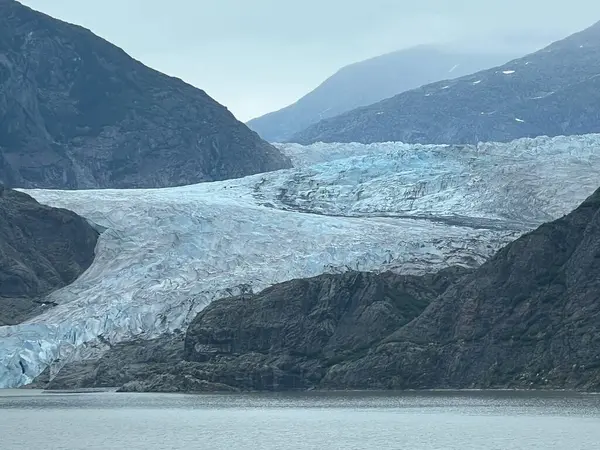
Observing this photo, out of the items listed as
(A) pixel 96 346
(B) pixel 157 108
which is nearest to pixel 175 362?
(A) pixel 96 346

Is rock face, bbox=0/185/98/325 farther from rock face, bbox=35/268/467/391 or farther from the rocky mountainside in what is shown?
the rocky mountainside

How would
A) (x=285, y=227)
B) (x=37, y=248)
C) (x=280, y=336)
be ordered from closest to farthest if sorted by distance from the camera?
(x=280, y=336), (x=285, y=227), (x=37, y=248)

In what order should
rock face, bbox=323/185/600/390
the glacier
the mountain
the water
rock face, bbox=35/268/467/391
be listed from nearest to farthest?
the water, rock face, bbox=323/185/600/390, rock face, bbox=35/268/467/391, the glacier, the mountain

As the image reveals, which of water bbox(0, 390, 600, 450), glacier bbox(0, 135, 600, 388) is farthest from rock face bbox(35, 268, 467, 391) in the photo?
water bbox(0, 390, 600, 450)

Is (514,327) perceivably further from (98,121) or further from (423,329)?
(98,121)

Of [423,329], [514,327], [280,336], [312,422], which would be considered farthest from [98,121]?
[312,422]

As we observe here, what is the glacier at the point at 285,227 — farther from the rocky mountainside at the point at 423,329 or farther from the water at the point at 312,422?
the water at the point at 312,422
